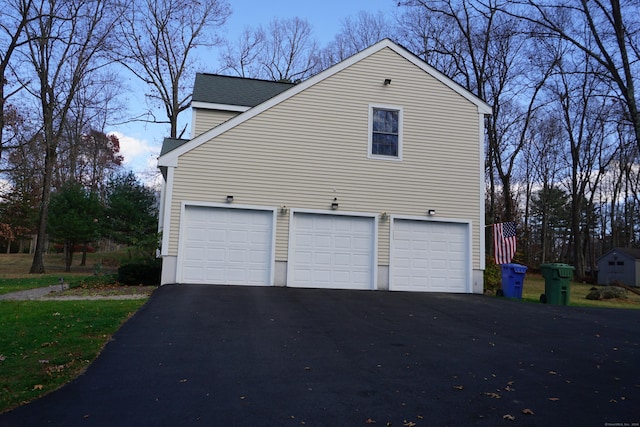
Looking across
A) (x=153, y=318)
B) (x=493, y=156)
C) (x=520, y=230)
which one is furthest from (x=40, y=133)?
(x=520, y=230)

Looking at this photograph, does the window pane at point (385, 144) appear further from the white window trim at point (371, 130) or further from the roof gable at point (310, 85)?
the roof gable at point (310, 85)

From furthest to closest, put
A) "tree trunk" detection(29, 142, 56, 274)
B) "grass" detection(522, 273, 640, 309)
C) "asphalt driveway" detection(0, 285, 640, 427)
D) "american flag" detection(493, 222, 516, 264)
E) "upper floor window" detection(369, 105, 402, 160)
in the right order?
"tree trunk" detection(29, 142, 56, 274), "grass" detection(522, 273, 640, 309), "upper floor window" detection(369, 105, 402, 160), "american flag" detection(493, 222, 516, 264), "asphalt driveway" detection(0, 285, 640, 427)

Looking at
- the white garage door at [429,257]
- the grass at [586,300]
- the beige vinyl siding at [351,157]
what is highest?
the beige vinyl siding at [351,157]

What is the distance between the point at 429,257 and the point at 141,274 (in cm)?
787

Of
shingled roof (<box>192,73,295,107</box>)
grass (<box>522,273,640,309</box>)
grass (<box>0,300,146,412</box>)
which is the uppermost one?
shingled roof (<box>192,73,295,107</box>)

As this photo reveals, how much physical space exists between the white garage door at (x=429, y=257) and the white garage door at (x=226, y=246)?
11.7 feet

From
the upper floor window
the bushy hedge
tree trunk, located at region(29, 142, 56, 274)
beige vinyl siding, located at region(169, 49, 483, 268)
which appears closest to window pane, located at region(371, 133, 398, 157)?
the upper floor window

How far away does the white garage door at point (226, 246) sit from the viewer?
12367 millimetres

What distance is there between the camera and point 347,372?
17.1ft

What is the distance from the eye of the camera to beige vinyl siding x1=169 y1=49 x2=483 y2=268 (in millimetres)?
12795

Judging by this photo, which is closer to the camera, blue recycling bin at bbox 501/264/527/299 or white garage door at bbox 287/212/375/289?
white garage door at bbox 287/212/375/289

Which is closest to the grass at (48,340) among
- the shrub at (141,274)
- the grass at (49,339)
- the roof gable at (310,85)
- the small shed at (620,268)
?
the grass at (49,339)

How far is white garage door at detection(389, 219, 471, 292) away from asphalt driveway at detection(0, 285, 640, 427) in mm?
4078

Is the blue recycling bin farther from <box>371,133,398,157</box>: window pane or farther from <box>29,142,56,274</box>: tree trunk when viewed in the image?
<box>29,142,56,274</box>: tree trunk
